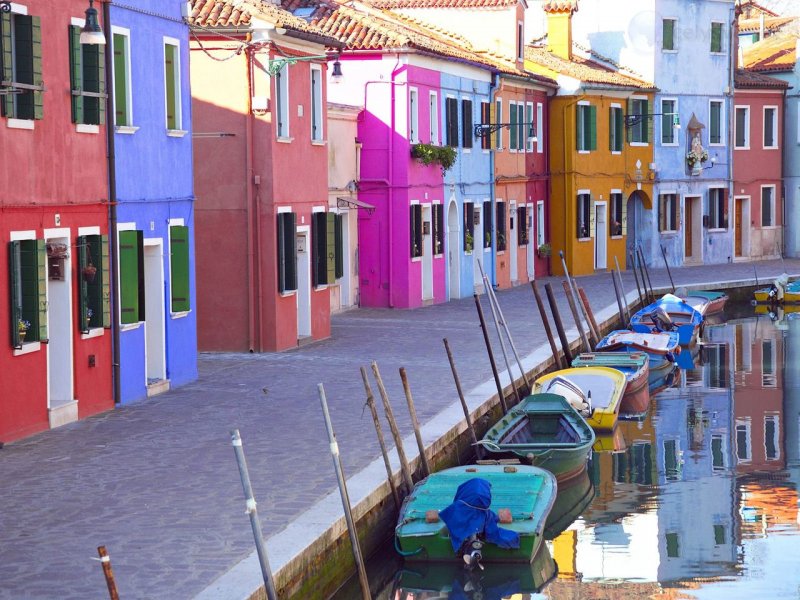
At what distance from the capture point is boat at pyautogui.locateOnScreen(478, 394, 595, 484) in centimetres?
1708

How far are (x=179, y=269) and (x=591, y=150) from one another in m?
28.4

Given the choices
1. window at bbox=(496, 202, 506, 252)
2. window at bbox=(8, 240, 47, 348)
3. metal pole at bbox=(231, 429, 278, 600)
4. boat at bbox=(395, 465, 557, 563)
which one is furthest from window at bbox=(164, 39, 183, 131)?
window at bbox=(496, 202, 506, 252)

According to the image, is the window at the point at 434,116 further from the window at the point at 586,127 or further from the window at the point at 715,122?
the window at the point at 715,122

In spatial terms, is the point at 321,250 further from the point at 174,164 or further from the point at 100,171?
the point at 100,171

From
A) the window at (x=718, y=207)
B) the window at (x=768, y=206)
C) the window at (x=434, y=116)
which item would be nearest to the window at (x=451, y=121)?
the window at (x=434, y=116)

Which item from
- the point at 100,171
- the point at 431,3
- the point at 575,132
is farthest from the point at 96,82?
the point at 575,132

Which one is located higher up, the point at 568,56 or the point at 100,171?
the point at 568,56

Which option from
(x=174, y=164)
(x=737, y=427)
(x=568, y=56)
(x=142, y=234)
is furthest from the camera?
(x=568, y=56)

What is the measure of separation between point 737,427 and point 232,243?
354 inches

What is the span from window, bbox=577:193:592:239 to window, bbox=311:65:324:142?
20113mm

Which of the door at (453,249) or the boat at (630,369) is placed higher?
the door at (453,249)

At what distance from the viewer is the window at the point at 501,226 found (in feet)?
136

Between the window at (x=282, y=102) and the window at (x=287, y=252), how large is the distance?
147 centimetres

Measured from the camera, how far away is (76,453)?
49.9 feet
